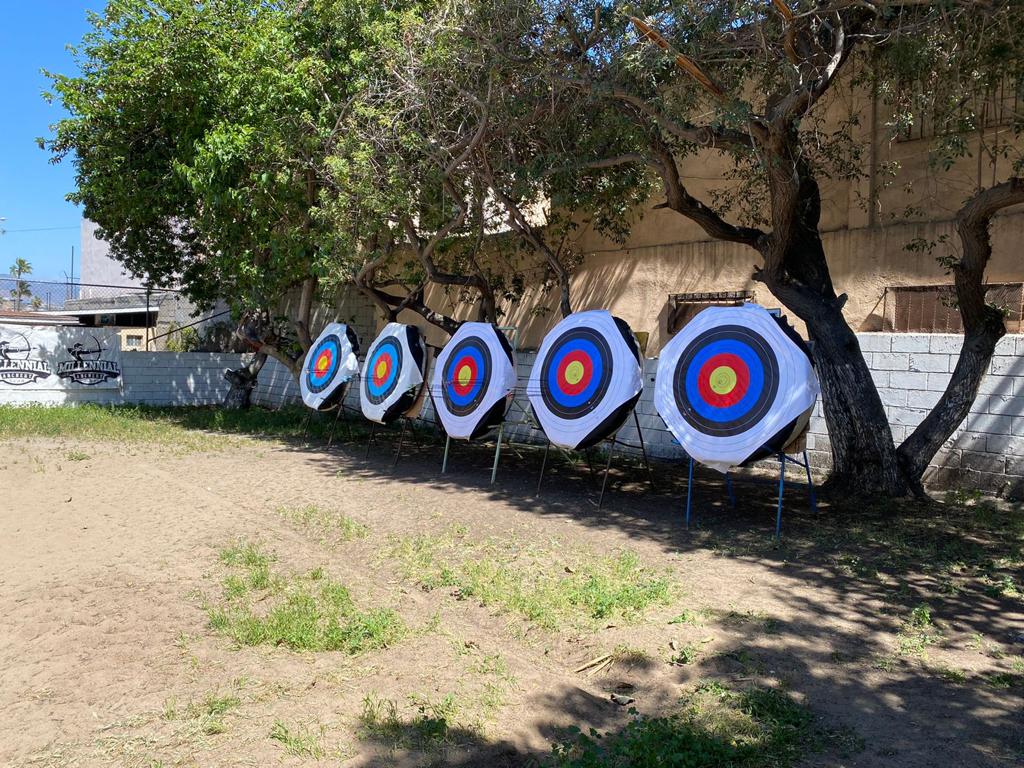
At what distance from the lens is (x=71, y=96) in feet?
42.4

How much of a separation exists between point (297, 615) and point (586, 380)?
424 centimetres

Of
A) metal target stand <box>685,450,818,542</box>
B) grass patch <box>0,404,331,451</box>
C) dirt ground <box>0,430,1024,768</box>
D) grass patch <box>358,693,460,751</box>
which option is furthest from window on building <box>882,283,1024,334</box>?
grass patch <box>0,404,331,451</box>

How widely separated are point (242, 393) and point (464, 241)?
7224mm

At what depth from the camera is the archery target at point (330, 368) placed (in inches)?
459

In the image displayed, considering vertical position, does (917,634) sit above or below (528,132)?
below

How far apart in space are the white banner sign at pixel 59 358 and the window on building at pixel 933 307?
15.1 metres

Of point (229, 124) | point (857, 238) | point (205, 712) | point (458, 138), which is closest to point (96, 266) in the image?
point (229, 124)

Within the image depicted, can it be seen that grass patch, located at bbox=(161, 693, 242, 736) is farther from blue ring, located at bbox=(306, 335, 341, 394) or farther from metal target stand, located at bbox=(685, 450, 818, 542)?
blue ring, located at bbox=(306, 335, 341, 394)

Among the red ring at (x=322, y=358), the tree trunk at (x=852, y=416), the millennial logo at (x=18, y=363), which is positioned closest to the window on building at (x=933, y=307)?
the tree trunk at (x=852, y=416)

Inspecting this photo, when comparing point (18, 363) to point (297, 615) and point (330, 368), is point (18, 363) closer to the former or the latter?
point (330, 368)

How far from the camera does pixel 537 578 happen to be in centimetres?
553

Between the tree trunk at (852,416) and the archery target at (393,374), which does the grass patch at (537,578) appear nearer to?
the tree trunk at (852,416)

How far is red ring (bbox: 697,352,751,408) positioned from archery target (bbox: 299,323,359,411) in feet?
19.4

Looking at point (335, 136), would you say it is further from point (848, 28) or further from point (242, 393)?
point (242, 393)
